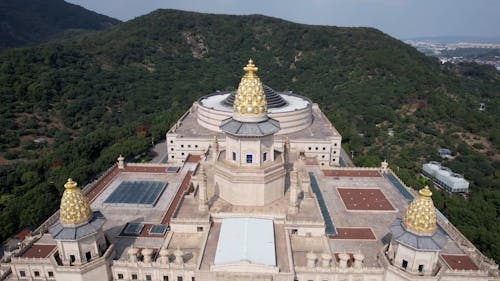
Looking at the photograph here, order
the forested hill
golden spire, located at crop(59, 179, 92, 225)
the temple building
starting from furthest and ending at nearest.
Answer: the forested hill < golden spire, located at crop(59, 179, 92, 225) < the temple building

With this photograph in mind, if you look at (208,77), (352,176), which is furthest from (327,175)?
(208,77)

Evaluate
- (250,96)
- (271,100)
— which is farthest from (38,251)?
(271,100)

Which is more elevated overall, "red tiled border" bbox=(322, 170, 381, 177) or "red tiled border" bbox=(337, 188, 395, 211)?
"red tiled border" bbox=(322, 170, 381, 177)

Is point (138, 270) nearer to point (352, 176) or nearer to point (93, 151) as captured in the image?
point (352, 176)

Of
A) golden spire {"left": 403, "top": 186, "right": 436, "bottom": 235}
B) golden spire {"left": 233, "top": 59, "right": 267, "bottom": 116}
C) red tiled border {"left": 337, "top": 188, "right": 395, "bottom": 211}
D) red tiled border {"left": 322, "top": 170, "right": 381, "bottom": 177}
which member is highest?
golden spire {"left": 233, "top": 59, "right": 267, "bottom": 116}

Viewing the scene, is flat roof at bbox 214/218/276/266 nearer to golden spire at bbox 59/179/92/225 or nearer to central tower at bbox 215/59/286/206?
central tower at bbox 215/59/286/206

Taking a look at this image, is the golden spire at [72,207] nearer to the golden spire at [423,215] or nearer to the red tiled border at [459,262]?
the golden spire at [423,215]

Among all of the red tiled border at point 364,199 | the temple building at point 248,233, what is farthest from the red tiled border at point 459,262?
the red tiled border at point 364,199

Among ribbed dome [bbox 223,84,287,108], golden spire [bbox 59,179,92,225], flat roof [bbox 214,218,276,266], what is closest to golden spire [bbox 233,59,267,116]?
flat roof [bbox 214,218,276,266]

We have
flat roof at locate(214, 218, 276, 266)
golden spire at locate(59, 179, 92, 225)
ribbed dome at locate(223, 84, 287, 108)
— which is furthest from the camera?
ribbed dome at locate(223, 84, 287, 108)
